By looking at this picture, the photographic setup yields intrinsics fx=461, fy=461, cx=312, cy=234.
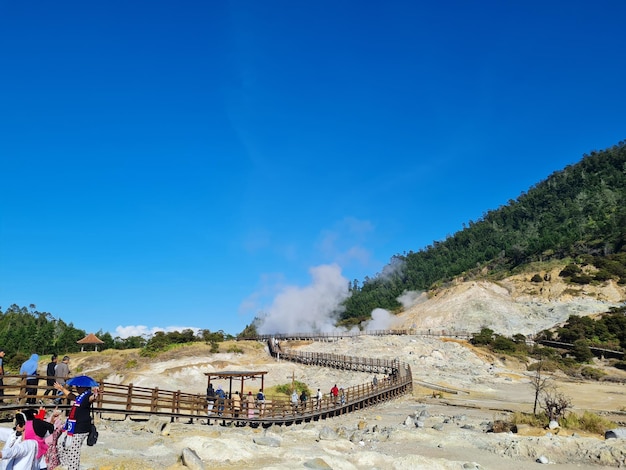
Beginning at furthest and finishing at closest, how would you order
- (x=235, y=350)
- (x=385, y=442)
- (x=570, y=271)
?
1. (x=570, y=271)
2. (x=235, y=350)
3. (x=385, y=442)

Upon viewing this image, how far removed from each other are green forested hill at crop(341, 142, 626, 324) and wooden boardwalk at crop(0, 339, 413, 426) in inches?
2699

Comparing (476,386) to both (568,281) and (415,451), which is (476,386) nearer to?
(415,451)

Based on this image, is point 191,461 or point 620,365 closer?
point 191,461

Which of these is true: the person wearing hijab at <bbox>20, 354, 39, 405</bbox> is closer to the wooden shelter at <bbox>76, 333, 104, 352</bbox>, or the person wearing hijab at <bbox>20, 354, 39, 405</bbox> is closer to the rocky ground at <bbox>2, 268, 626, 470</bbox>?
the rocky ground at <bbox>2, 268, 626, 470</bbox>

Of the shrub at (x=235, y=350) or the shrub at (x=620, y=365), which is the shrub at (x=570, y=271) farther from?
the shrub at (x=235, y=350)

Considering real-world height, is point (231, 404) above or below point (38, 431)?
below

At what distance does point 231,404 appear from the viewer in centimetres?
2230

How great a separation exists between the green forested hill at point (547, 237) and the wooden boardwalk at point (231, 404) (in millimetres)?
68556


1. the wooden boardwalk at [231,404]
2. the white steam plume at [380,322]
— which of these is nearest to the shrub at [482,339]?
the wooden boardwalk at [231,404]

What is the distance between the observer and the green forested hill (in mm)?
110812

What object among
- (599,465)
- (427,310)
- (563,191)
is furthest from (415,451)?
(563,191)

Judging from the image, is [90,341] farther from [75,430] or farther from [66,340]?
[75,430]

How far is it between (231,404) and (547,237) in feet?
411

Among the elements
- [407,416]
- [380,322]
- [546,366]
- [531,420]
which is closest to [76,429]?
[531,420]
